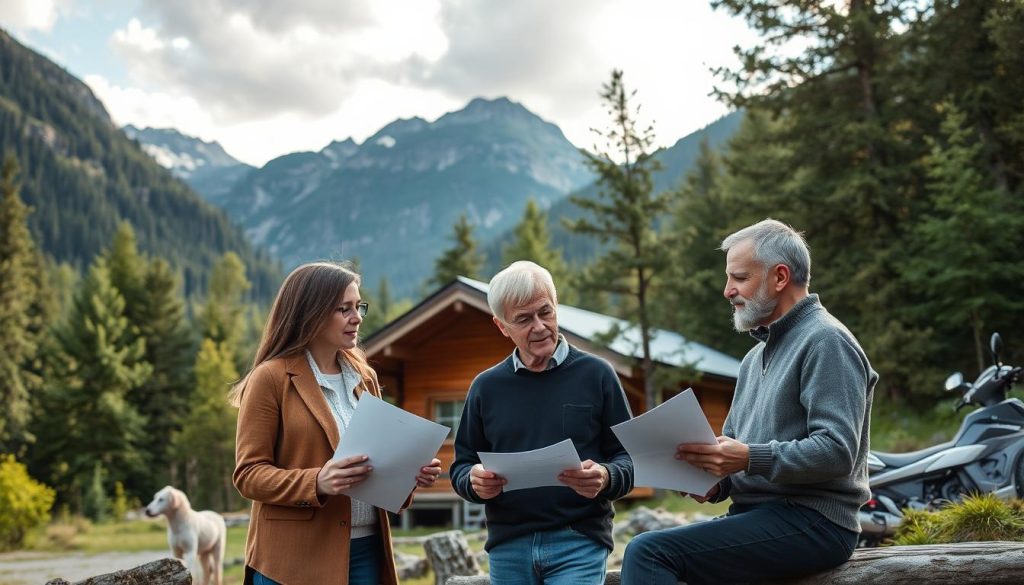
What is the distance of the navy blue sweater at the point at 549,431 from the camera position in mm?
2986

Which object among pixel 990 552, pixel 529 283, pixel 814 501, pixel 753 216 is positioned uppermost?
pixel 753 216

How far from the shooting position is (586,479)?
9.15ft

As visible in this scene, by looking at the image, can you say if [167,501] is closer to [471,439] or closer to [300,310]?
[300,310]

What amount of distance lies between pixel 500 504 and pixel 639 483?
524 millimetres

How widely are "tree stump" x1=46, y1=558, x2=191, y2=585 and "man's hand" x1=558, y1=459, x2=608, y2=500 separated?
6.03ft

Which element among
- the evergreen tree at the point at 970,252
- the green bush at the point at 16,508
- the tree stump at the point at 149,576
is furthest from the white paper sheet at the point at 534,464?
the green bush at the point at 16,508

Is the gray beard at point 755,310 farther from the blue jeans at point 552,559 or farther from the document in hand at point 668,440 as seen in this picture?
the blue jeans at point 552,559

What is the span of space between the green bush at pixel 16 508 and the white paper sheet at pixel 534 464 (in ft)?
54.9

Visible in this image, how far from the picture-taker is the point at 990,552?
10.6ft

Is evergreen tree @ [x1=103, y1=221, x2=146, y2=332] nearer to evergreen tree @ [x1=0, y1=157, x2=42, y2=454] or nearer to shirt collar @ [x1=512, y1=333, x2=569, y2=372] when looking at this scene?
evergreen tree @ [x1=0, y1=157, x2=42, y2=454]

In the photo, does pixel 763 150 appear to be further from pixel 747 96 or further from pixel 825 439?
pixel 825 439

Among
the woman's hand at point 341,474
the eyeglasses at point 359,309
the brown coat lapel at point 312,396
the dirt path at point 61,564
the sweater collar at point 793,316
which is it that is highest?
the eyeglasses at point 359,309

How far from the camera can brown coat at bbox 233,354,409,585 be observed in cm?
293

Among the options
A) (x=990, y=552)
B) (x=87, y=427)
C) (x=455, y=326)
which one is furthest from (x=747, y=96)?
(x=87, y=427)
